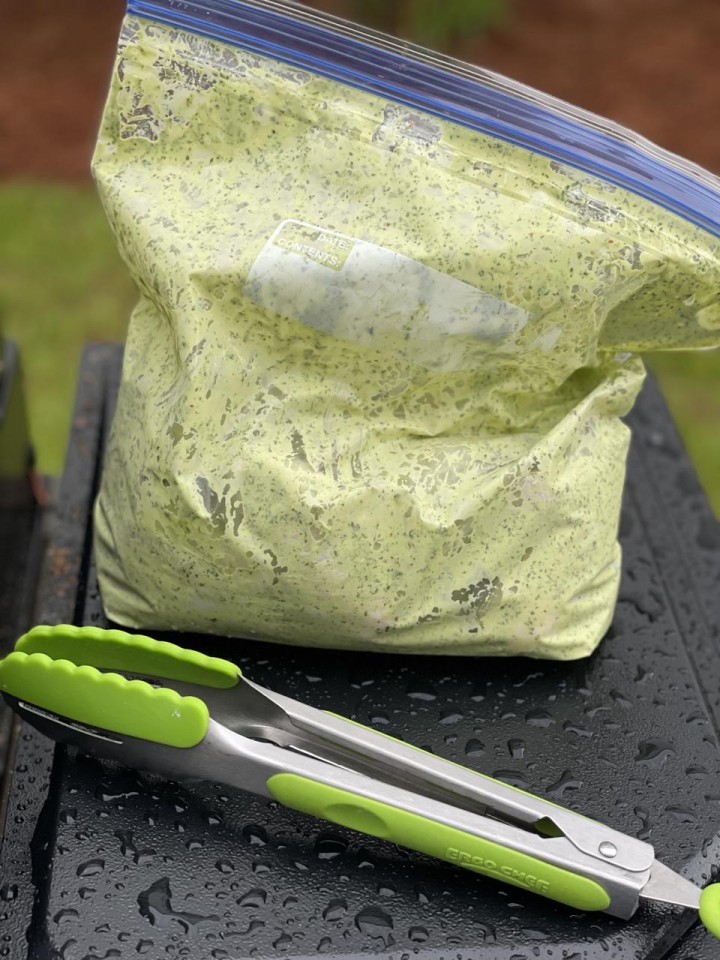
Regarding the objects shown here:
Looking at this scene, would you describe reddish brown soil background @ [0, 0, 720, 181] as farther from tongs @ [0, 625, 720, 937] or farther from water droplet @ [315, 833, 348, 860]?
water droplet @ [315, 833, 348, 860]

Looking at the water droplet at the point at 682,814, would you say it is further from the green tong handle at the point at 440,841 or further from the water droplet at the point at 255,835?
the water droplet at the point at 255,835

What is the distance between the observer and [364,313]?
0.82 metres

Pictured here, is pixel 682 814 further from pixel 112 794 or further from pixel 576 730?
pixel 112 794

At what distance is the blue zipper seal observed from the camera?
829 millimetres

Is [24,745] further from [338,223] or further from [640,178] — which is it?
[640,178]

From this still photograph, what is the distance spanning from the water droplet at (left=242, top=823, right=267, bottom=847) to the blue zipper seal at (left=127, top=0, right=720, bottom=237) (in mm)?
560

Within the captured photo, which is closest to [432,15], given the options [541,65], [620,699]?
[541,65]

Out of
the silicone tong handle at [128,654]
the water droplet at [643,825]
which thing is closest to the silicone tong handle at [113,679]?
the silicone tong handle at [128,654]

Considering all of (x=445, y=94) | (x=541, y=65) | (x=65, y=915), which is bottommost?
(x=65, y=915)

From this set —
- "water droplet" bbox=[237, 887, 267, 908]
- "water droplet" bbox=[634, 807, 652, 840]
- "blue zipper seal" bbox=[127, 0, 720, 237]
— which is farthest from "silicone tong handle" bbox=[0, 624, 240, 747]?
"blue zipper seal" bbox=[127, 0, 720, 237]

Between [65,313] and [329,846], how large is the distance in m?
2.01

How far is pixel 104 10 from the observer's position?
3.40 m

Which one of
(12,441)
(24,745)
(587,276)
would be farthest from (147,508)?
(12,441)

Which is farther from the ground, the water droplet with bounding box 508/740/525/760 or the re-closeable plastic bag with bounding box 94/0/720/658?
the re-closeable plastic bag with bounding box 94/0/720/658
